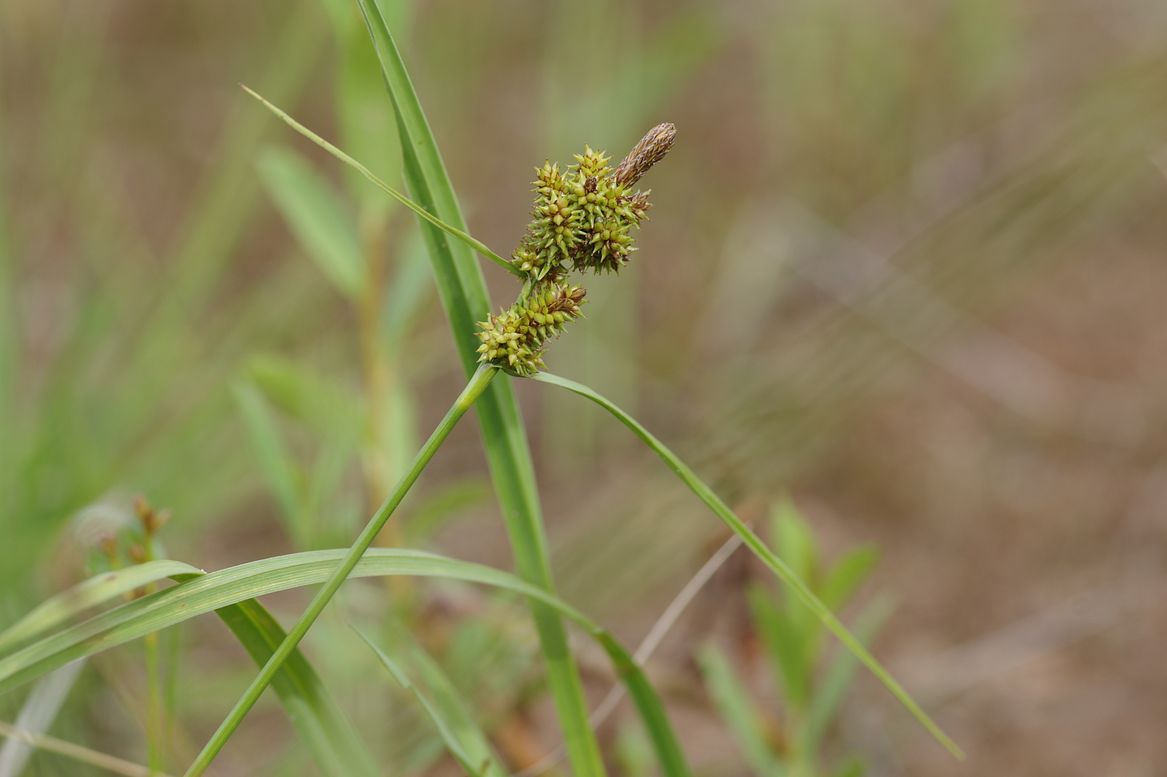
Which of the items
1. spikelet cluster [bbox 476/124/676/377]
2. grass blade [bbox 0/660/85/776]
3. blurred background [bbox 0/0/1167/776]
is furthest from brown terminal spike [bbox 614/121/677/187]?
grass blade [bbox 0/660/85/776]

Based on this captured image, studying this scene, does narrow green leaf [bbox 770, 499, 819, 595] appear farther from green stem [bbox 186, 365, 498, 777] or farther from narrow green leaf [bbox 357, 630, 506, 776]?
green stem [bbox 186, 365, 498, 777]

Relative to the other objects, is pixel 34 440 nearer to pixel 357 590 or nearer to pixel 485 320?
pixel 357 590

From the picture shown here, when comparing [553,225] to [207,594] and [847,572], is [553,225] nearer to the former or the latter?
[207,594]

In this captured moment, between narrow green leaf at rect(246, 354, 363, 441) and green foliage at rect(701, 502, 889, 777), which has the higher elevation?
narrow green leaf at rect(246, 354, 363, 441)

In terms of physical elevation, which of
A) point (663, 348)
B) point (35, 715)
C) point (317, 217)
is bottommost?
point (35, 715)

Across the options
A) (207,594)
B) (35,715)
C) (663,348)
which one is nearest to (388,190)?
(207,594)
